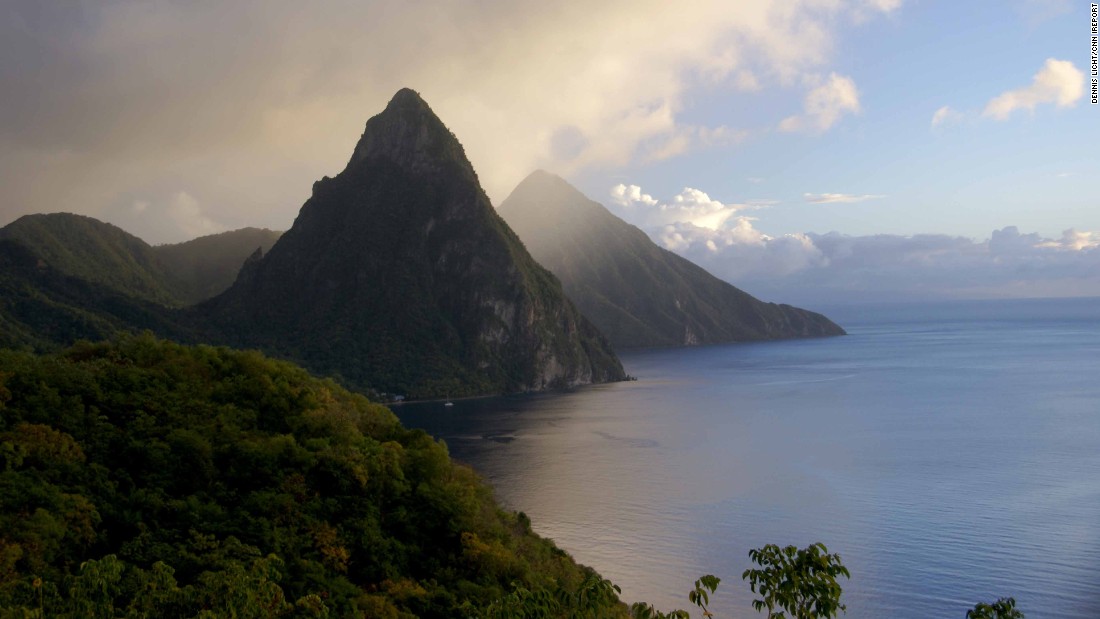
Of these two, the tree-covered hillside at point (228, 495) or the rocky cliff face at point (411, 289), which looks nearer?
the tree-covered hillside at point (228, 495)

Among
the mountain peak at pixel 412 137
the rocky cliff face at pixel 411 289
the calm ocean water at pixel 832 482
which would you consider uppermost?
the mountain peak at pixel 412 137

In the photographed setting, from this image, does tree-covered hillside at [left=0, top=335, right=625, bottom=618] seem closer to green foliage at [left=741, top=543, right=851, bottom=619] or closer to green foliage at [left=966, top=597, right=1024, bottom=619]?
green foliage at [left=741, top=543, right=851, bottom=619]

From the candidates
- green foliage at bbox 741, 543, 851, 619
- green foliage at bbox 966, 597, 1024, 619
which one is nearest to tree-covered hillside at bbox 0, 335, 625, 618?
green foliage at bbox 741, 543, 851, 619

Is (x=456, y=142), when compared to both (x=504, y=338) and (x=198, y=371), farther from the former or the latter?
(x=198, y=371)

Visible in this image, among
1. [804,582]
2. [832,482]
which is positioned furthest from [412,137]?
[804,582]

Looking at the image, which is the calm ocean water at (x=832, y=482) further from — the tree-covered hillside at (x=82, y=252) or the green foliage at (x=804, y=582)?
the tree-covered hillside at (x=82, y=252)

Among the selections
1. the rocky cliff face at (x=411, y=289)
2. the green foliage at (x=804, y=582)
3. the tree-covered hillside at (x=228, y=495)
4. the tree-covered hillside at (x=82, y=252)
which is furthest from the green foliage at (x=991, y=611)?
the tree-covered hillside at (x=82, y=252)
